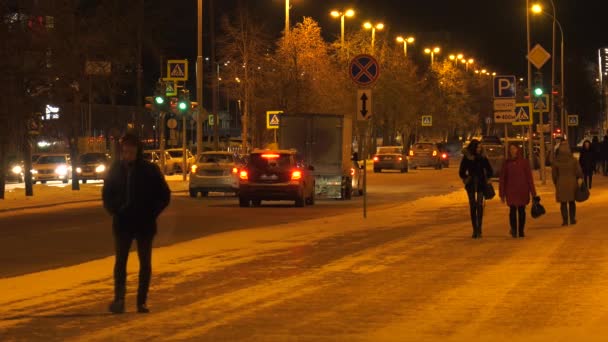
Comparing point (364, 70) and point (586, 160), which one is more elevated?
point (364, 70)

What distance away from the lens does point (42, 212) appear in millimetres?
31141

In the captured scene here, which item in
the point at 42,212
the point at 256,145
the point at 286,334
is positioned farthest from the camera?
the point at 256,145

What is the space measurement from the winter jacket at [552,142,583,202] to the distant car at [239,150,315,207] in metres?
10.5

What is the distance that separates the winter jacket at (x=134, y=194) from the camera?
11.2m

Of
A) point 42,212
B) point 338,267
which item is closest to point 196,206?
point 42,212

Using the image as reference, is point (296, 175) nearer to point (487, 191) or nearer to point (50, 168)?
point (487, 191)

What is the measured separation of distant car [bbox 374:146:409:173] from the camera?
208 feet

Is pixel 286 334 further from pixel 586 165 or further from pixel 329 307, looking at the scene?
pixel 586 165

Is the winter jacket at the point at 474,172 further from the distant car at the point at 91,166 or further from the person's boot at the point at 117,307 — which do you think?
the distant car at the point at 91,166

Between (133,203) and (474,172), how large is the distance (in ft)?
31.8

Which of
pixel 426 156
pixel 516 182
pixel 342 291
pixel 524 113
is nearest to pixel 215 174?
pixel 524 113

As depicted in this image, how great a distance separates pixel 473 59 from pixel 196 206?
9986cm

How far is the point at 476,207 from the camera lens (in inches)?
783

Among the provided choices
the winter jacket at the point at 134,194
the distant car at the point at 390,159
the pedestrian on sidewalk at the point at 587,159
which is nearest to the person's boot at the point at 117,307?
the winter jacket at the point at 134,194
